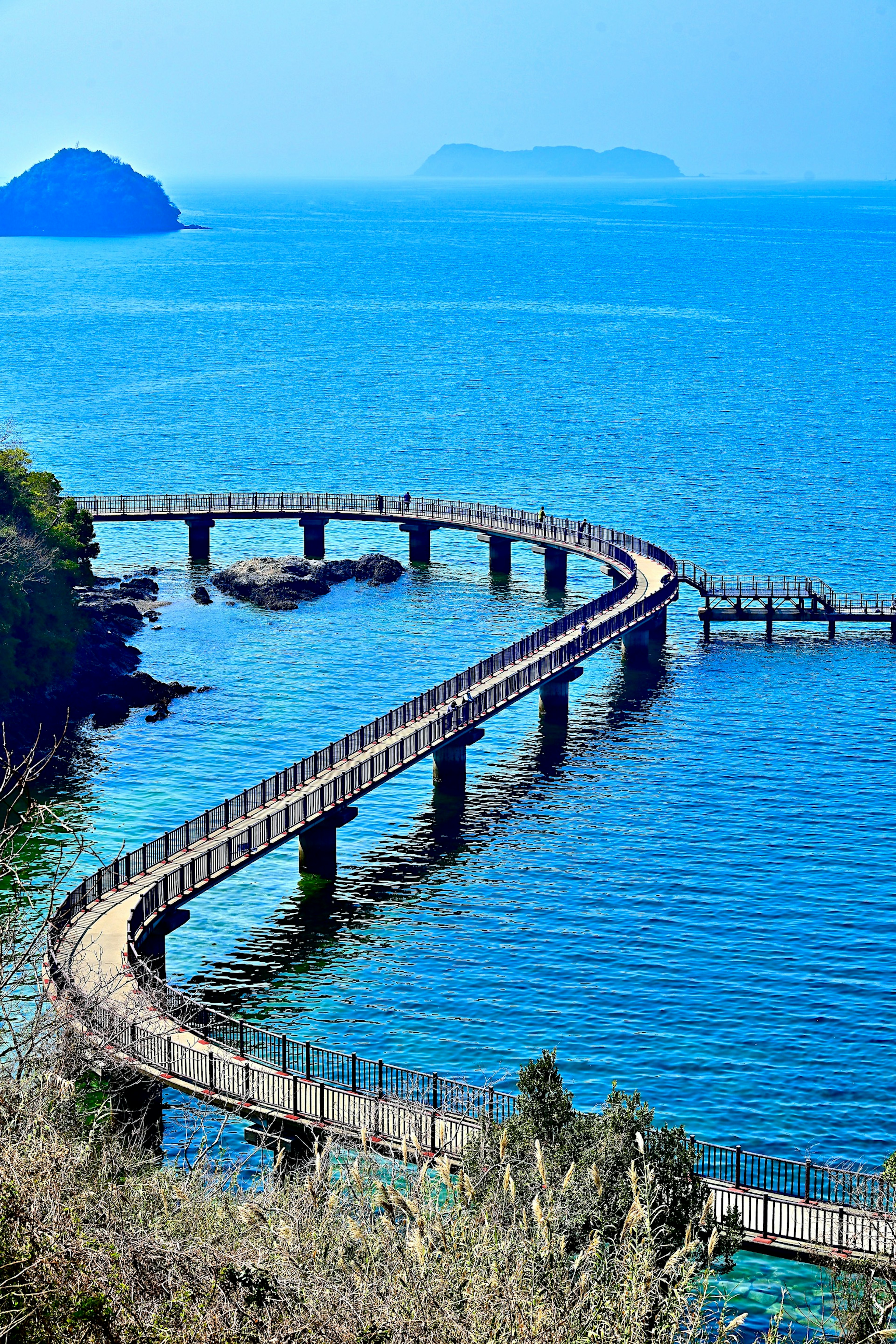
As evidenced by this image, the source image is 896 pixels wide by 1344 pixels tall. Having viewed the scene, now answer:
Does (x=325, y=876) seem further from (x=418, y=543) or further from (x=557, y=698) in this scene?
(x=418, y=543)

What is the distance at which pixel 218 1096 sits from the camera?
3769cm

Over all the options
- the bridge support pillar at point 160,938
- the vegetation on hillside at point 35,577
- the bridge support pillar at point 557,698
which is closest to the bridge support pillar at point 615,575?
the bridge support pillar at point 557,698

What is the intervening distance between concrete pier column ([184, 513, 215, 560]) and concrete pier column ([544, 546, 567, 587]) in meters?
19.6

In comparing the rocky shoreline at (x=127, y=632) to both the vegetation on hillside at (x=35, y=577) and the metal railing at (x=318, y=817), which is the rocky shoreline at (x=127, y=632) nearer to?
the vegetation on hillside at (x=35, y=577)

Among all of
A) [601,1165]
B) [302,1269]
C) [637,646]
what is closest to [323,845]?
[601,1165]

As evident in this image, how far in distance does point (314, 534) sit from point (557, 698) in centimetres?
3113

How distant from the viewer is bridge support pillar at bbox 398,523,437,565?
9981cm

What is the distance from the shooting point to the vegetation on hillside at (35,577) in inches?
2756

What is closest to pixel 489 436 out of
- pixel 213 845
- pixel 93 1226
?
pixel 213 845

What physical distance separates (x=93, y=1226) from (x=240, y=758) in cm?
4355

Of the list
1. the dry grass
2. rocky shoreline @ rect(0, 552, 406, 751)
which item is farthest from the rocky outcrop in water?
the dry grass

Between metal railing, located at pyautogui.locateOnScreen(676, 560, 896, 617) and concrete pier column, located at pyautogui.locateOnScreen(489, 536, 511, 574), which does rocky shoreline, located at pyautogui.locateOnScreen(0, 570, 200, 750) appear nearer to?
concrete pier column, located at pyautogui.locateOnScreen(489, 536, 511, 574)

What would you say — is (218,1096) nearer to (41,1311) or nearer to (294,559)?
(41,1311)

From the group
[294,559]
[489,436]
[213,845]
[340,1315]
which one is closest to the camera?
[340,1315]
